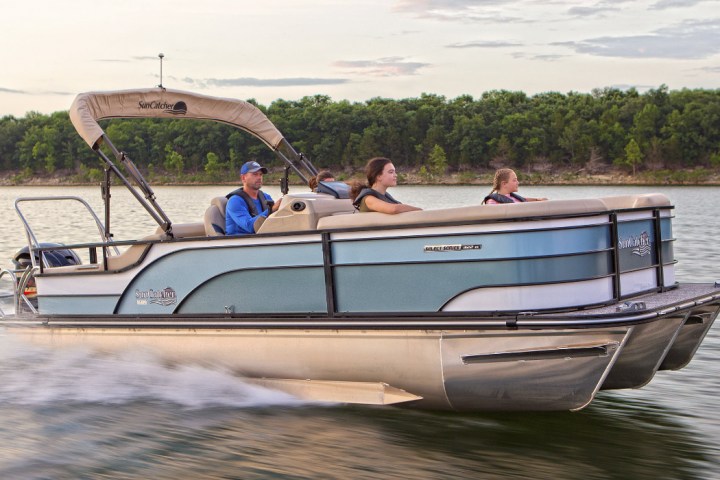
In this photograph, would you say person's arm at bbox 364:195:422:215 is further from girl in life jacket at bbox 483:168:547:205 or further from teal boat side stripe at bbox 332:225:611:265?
girl in life jacket at bbox 483:168:547:205

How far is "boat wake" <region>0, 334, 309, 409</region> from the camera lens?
282 inches

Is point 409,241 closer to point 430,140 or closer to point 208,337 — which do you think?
point 208,337

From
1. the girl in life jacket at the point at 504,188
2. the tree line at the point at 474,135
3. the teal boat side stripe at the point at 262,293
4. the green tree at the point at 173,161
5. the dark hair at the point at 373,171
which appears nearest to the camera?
the teal boat side stripe at the point at 262,293

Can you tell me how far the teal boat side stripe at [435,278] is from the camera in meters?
5.98

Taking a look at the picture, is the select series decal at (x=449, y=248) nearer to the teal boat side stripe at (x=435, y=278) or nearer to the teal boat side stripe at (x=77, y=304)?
the teal boat side stripe at (x=435, y=278)

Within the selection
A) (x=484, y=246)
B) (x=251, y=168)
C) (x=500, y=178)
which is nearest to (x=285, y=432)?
(x=484, y=246)

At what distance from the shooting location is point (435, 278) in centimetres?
621

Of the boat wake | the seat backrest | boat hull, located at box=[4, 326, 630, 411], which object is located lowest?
the boat wake

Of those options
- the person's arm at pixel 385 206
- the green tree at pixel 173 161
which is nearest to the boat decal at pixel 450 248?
the person's arm at pixel 385 206

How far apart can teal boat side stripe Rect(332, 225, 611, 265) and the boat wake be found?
1352 millimetres

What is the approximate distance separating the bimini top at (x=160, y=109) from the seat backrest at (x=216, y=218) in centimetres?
111

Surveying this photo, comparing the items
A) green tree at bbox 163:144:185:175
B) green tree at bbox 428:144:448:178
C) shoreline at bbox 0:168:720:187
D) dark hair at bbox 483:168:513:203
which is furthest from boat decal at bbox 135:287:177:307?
green tree at bbox 428:144:448:178

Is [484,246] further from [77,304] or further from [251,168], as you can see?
[77,304]

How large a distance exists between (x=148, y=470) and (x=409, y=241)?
2.21m
